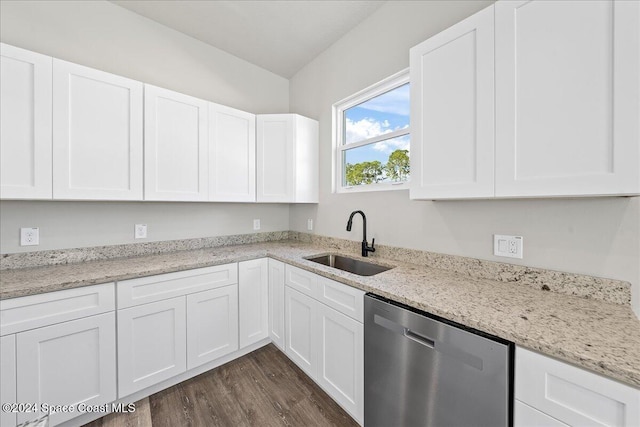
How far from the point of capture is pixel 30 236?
63.6 inches

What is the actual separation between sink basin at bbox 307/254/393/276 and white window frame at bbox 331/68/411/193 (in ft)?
1.97

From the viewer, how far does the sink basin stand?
6.02 feet

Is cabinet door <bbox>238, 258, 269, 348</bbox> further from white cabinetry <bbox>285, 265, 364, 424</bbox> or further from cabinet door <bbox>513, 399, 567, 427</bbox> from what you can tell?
cabinet door <bbox>513, 399, 567, 427</bbox>

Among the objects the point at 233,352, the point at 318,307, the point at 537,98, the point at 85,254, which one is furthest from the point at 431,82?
the point at 85,254

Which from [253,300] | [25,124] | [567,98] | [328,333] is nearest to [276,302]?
[253,300]

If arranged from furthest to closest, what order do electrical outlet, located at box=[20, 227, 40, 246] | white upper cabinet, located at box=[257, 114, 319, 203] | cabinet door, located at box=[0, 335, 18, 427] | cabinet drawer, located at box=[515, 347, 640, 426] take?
white upper cabinet, located at box=[257, 114, 319, 203]
electrical outlet, located at box=[20, 227, 40, 246]
cabinet door, located at box=[0, 335, 18, 427]
cabinet drawer, located at box=[515, 347, 640, 426]

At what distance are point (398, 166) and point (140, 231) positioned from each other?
7.09 ft

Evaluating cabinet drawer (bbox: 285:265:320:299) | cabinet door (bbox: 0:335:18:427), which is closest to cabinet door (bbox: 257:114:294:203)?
cabinet drawer (bbox: 285:265:320:299)

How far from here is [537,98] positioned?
0.97 meters

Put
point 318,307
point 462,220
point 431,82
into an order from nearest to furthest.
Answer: point 431,82, point 462,220, point 318,307

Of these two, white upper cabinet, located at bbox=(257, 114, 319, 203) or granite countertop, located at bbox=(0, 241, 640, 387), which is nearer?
granite countertop, located at bbox=(0, 241, 640, 387)

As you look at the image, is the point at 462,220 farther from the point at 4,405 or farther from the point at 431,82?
the point at 4,405

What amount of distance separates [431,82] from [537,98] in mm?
493

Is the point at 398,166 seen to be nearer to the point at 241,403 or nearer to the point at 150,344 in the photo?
the point at 241,403
